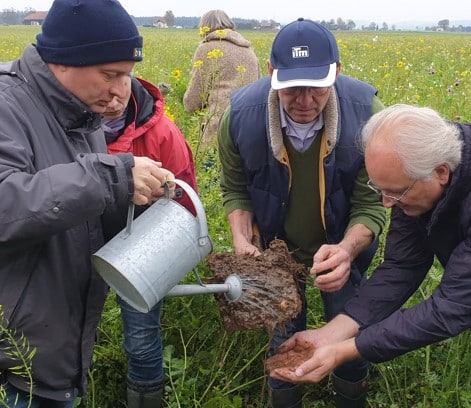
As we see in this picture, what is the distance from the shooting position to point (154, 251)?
138 centimetres

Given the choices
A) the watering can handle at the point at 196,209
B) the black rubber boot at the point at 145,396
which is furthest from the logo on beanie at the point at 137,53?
the black rubber boot at the point at 145,396

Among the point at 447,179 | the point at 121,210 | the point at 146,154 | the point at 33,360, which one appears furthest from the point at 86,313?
the point at 447,179

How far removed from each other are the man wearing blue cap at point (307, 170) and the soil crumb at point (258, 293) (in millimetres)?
111

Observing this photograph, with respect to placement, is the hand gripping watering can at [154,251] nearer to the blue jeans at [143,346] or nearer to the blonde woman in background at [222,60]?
the blue jeans at [143,346]

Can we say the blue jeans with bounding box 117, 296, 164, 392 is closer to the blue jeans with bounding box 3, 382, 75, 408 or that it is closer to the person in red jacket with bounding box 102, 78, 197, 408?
the person in red jacket with bounding box 102, 78, 197, 408

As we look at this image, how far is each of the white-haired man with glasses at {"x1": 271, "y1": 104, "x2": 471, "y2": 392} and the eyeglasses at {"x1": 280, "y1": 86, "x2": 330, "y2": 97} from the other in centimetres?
25

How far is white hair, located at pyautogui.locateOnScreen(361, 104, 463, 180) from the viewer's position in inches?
59.0

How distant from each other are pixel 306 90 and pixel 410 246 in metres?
0.60

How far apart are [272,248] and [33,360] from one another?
845 millimetres

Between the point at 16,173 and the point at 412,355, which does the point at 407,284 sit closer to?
the point at 412,355

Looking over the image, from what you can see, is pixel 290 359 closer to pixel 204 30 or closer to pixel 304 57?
pixel 304 57

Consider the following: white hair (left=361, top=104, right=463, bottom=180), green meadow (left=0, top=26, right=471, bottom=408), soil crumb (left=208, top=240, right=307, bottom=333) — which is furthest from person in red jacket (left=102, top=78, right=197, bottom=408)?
white hair (left=361, top=104, right=463, bottom=180)

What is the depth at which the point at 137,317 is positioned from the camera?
2.01 metres

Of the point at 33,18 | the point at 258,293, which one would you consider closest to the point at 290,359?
the point at 258,293
